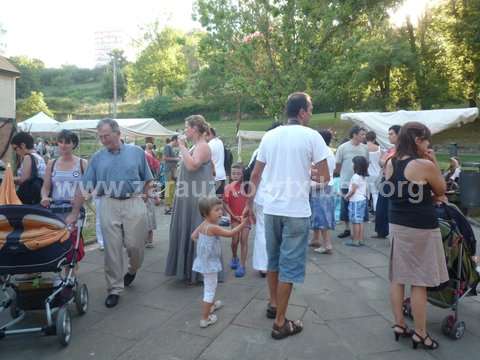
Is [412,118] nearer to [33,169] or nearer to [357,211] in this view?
[357,211]

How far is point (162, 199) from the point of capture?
11.5 m

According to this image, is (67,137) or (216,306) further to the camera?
(67,137)

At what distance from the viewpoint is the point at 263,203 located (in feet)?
12.8

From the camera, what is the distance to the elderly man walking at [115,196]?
4.12 m

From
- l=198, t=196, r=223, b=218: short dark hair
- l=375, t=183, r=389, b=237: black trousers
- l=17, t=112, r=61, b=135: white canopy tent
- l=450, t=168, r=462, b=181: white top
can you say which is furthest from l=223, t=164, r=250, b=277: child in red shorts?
l=17, t=112, r=61, b=135: white canopy tent

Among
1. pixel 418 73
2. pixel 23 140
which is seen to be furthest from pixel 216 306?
pixel 418 73

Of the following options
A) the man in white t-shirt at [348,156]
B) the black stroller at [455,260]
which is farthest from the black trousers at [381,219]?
the black stroller at [455,260]

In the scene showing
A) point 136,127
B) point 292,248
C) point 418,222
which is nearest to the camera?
point 418,222

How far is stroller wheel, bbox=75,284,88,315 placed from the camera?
378cm

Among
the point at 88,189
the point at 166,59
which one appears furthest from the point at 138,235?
the point at 166,59

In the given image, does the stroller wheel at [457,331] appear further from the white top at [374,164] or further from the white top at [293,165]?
the white top at [374,164]

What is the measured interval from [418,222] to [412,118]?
10337 millimetres

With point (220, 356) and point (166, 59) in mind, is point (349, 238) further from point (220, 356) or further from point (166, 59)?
point (166, 59)

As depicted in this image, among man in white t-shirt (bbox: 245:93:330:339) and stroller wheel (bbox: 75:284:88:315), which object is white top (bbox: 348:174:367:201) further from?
stroller wheel (bbox: 75:284:88:315)
